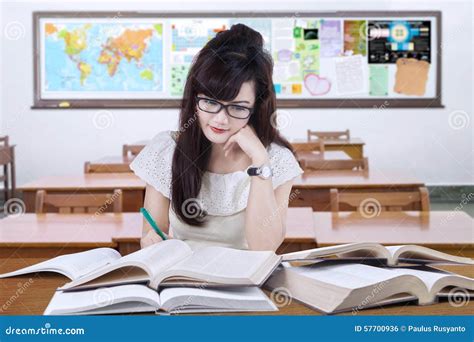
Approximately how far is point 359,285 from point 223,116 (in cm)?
73

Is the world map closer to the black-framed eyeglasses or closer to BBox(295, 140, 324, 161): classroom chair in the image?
BBox(295, 140, 324, 161): classroom chair

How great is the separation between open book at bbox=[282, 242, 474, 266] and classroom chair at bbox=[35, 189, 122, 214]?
2.01 meters

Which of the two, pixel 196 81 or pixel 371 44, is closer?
pixel 196 81

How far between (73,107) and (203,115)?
21.0 ft

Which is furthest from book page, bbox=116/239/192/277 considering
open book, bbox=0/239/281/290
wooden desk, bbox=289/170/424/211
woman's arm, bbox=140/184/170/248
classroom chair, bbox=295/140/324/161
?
classroom chair, bbox=295/140/324/161

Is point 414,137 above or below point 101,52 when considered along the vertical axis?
below

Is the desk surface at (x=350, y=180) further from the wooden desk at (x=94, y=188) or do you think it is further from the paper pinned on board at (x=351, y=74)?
the paper pinned on board at (x=351, y=74)

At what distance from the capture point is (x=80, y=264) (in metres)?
1.50

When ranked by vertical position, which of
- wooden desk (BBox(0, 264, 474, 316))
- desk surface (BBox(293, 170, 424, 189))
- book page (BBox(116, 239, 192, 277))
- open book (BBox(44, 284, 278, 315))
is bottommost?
desk surface (BBox(293, 170, 424, 189))

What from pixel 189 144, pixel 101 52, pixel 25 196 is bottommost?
pixel 25 196

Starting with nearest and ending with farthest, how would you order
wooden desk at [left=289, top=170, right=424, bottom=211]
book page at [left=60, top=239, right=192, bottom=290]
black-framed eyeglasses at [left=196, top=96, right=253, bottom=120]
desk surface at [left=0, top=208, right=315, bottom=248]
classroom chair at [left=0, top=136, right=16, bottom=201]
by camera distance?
book page at [left=60, top=239, right=192, bottom=290], black-framed eyeglasses at [left=196, top=96, right=253, bottom=120], desk surface at [left=0, top=208, right=315, bottom=248], wooden desk at [left=289, top=170, right=424, bottom=211], classroom chair at [left=0, top=136, right=16, bottom=201]

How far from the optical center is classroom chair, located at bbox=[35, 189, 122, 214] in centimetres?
338

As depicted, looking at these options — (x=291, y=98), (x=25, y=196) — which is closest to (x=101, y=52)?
(x=291, y=98)

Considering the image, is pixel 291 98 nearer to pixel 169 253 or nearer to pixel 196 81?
pixel 196 81
